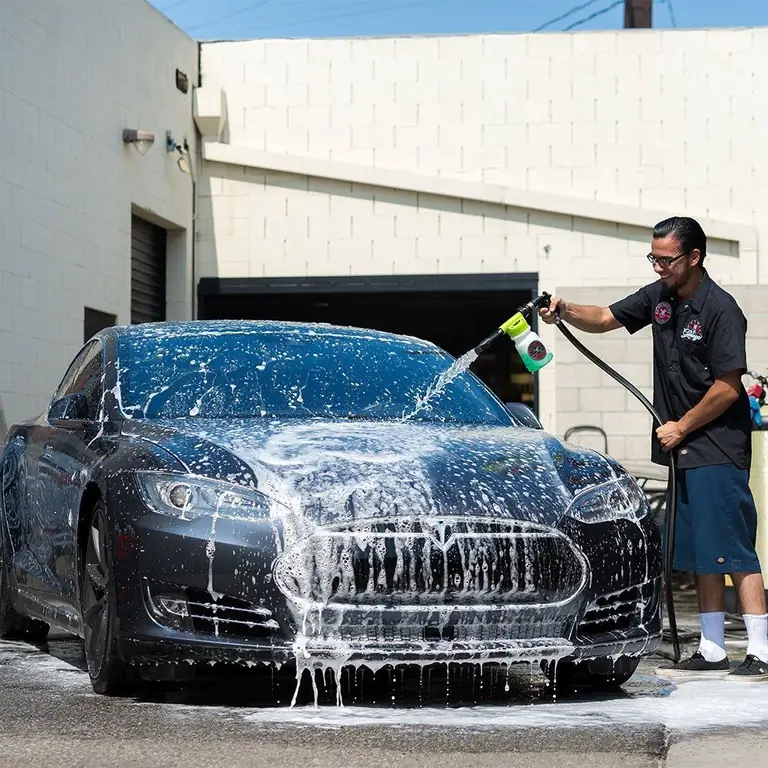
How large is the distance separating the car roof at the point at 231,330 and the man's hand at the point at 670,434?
42.1 inches

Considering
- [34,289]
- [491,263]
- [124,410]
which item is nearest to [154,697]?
[124,410]

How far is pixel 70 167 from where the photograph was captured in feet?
48.8

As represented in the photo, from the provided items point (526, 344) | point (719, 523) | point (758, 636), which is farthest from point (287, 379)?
point (758, 636)

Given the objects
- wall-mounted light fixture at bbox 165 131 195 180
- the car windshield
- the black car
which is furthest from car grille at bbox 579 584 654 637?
wall-mounted light fixture at bbox 165 131 195 180

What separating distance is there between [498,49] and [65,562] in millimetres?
13643

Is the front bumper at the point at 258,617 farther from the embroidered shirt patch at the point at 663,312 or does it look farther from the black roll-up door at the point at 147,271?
the black roll-up door at the point at 147,271

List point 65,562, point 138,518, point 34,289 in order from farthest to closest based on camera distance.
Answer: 1. point 34,289
2. point 65,562
3. point 138,518

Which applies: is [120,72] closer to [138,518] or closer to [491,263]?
[491,263]

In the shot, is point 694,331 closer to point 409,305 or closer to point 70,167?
point 70,167

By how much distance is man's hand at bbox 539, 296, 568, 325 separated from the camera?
679 cm

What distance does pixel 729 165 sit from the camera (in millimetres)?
18156

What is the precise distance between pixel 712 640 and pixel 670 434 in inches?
33.9

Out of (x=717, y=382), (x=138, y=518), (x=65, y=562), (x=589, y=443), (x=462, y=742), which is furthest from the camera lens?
(x=589, y=443)

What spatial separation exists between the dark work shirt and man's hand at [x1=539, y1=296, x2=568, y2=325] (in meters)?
0.42
